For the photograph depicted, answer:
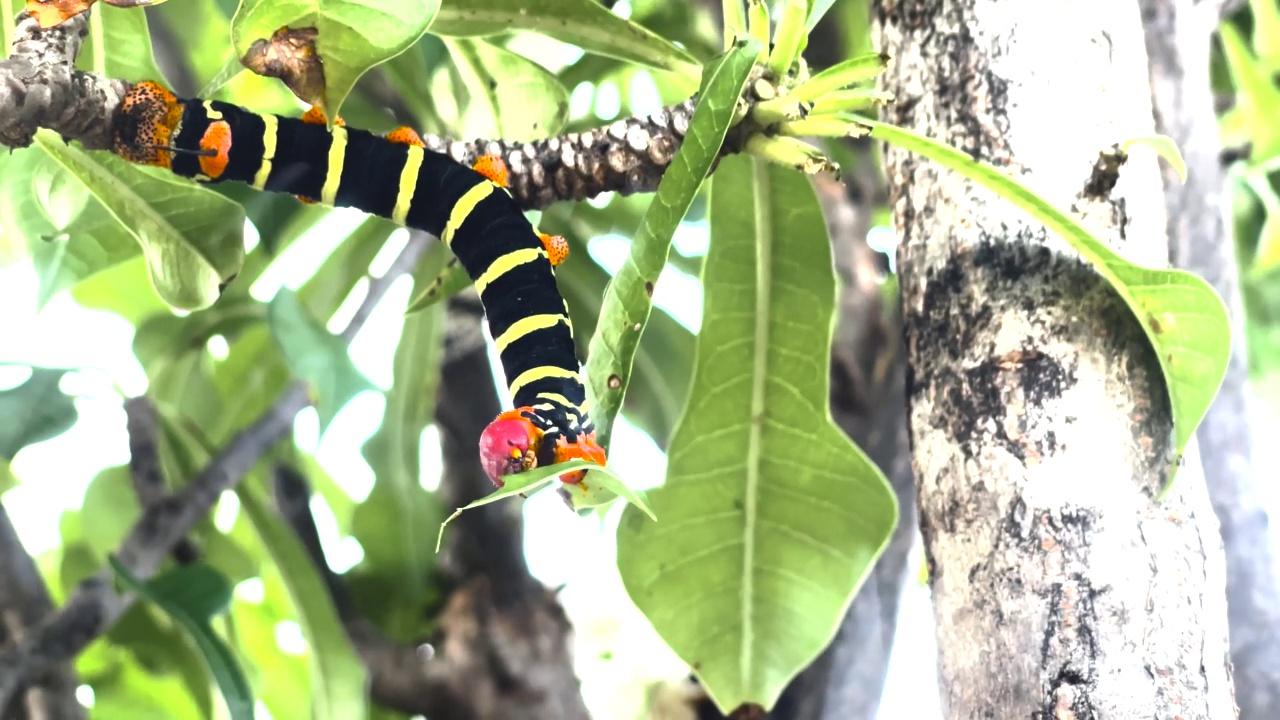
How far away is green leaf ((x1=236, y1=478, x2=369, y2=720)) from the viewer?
3.67 ft

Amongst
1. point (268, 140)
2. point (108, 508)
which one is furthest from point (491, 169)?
point (108, 508)

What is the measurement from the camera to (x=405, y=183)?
2.29 ft

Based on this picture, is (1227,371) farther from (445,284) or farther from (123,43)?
(123,43)

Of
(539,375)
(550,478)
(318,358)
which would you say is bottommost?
(550,478)

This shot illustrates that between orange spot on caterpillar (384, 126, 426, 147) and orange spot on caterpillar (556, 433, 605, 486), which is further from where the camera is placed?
orange spot on caterpillar (384, 126, 426, 147)

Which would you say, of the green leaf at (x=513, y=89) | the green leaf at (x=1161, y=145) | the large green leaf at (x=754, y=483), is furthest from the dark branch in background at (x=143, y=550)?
the green leaf at (x=1161, y=145)

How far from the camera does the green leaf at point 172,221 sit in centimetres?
77

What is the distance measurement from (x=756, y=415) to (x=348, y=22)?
0.48 metres

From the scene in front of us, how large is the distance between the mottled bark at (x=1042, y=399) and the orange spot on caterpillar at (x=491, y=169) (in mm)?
299

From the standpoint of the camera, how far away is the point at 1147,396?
662 millimetres

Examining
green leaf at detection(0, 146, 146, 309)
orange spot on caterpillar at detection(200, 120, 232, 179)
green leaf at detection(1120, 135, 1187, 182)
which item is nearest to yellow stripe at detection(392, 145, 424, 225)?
orange spot on caterpillar at detection(200, 120, 232, 179)

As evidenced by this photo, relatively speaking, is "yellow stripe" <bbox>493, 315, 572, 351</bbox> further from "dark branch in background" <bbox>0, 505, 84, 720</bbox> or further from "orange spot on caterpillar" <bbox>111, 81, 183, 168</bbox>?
"dark branch in background" <bbox>0, 505, 84, 720</bbox>

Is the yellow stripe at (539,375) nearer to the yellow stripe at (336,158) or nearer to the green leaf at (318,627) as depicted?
the yellow stripe at (336,158)

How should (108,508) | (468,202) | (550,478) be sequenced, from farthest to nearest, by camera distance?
1. (108,508)
2. (468,202)
3. (550,478)
